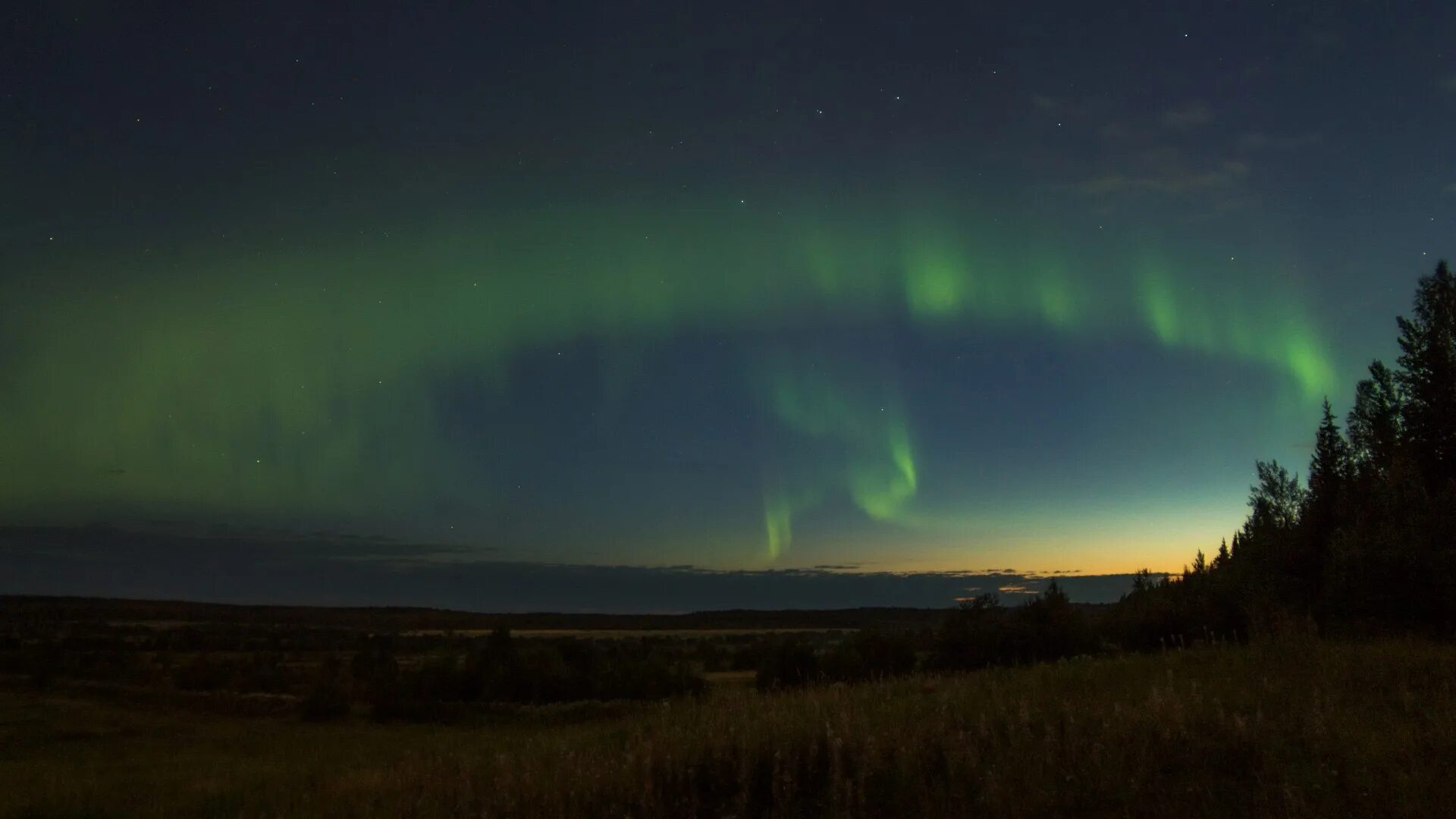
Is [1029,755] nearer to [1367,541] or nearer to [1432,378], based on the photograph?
[1367,541]

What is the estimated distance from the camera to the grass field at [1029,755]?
675 cm

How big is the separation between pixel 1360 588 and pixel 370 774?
82.7 feet

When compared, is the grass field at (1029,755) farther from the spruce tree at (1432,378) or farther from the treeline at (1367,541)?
the spruce tree at (1432,378)

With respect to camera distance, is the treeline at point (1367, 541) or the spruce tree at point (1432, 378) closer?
the treeline at point (1367, 541)

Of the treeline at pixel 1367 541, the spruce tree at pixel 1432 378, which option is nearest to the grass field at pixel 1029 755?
the treeline at pixel 1367 541

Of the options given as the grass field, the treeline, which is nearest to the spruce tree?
the treeline

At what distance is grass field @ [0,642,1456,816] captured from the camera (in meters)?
6.75

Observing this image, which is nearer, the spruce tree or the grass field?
the grass field

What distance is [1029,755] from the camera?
7531mm

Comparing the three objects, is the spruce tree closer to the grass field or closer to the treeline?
the treeline

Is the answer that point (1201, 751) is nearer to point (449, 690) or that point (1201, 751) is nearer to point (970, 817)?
point (970, 817)

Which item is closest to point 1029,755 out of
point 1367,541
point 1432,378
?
point 1367,541

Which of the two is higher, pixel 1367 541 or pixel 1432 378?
pixel 1432 378

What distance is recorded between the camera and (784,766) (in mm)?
7801
